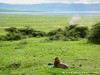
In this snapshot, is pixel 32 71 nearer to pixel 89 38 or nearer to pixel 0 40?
pixel 89 38

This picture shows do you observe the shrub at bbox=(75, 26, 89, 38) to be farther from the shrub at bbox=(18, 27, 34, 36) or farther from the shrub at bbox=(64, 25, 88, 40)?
the shrub at bbox=(18, 27, 34, 36)

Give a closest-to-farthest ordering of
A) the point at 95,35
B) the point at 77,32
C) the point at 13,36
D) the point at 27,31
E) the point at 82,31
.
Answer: the point at 95,35 → the point at 77,32 → the point at 82,31 → the point at 13,36 → the point at 27,31

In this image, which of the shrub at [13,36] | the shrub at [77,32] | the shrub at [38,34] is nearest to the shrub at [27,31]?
the shrub at [38,34]

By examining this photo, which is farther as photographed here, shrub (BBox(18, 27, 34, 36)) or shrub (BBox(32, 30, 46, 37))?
shrub (BBox(18, 27, 34, 36))

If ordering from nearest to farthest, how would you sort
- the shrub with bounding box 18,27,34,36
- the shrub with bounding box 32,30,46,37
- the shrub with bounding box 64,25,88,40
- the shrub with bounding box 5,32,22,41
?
the shrub with bounding box 64,25,88,40 → the shrub with bounding box 5,32,22,41 → the shrub with bounding box 32,30,46,37 → the shrub with bounding box 18,27,34,36

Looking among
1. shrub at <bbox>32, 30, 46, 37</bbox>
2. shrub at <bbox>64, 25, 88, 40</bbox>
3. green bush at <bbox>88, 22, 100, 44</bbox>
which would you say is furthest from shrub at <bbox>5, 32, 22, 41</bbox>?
green bush at <bbox>88, 22, 100, 44</bbox>

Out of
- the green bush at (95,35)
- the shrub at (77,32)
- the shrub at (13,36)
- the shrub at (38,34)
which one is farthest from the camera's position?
the shrub at (38,34)

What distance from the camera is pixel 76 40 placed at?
Answer: 42.7 metres

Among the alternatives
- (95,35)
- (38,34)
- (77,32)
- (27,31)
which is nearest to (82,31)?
(77,32)

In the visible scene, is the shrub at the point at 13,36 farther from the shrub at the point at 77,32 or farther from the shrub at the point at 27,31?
the shrub at the point at 77,32

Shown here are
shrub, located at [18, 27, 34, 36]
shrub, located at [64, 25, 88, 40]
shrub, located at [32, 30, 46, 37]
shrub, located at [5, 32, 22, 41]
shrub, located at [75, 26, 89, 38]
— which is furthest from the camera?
shrub, located at [18, 27, 34, 36]

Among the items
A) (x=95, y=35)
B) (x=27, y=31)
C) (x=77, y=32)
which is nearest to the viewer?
(x=95, y=35)

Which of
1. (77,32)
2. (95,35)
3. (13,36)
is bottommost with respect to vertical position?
(13,36)

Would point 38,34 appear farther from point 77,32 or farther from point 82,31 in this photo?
point 82,31
